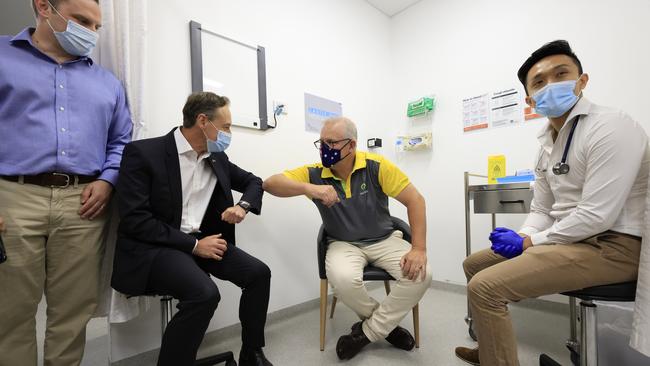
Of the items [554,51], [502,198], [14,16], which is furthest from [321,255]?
[14,16]

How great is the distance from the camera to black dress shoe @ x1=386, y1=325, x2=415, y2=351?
1.49 metres

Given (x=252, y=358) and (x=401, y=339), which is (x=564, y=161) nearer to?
(x=401, y=339)

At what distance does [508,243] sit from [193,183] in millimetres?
1323

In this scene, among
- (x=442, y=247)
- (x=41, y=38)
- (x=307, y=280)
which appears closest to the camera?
(x=41, y=38)

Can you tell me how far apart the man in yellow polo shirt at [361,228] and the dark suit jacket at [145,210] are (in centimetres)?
52

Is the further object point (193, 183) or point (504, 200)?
point (504, 200)

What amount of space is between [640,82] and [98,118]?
2.79m

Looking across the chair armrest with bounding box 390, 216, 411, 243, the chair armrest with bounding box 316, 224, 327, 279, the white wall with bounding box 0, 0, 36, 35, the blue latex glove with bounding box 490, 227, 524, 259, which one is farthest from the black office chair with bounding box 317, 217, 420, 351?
the white wall with bounding box 0, 0, 36, 35

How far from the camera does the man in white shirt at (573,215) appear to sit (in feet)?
3.02

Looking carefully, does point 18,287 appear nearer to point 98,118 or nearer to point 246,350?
point 98,118

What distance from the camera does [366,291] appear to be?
147cm

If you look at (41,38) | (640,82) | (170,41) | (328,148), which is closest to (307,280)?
(328,148)

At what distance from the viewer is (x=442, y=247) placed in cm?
252

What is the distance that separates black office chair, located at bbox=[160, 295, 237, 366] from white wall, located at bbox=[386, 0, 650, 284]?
1.83m
